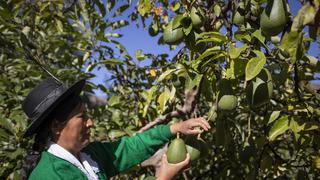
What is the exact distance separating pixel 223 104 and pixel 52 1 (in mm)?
1793

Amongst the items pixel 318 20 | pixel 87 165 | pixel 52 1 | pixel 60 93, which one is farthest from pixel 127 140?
pixel 318 20

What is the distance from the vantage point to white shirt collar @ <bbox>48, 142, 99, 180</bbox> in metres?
1.67

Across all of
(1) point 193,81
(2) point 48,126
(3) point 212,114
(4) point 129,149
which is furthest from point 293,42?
(4) point 129,149

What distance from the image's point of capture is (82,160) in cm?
182

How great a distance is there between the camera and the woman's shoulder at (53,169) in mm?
1559

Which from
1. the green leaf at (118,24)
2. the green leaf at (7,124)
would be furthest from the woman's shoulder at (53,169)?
the green leaf at (118,24)

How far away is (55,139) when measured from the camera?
1.73 meters

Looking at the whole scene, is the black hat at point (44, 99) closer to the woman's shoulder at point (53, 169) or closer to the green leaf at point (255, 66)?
the woman's shoulder at point (53, 169)

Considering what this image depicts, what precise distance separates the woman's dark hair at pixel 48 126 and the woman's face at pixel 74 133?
22 mm

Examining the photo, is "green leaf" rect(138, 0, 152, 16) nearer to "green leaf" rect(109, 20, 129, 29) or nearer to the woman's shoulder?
the woman's shoulder

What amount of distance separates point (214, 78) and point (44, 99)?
2.42 ft

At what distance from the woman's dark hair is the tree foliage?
1.19ft

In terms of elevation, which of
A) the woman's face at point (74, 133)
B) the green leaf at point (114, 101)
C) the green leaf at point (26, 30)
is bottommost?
the green leaf at point (114, 101)

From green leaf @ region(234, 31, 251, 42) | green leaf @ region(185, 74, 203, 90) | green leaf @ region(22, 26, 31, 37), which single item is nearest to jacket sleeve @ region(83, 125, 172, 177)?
green leaf @ region(185, 74, 203, 90)
